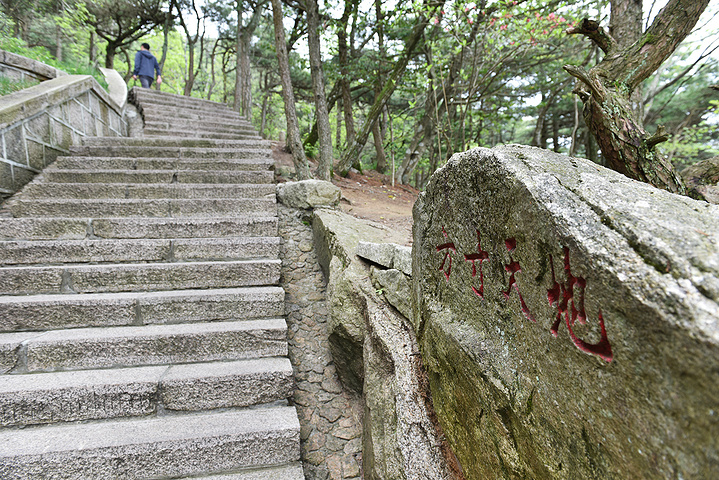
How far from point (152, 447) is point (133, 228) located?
6.70 ft

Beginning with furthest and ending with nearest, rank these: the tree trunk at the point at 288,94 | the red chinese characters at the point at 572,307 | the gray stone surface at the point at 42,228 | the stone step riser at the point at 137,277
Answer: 1. the tree trunk at the point at 288,94
2. the gray stone surface at the point at 42,228
3. the stone step riser at the point at 137,277
4. the red chinese characters at the point at 572,307

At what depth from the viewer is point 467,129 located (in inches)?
508

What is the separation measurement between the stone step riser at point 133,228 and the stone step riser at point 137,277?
47 centimetres

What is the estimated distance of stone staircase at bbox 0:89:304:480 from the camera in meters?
1.87

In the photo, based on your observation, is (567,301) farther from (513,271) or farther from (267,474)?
(267,474)

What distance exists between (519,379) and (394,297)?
1.11 metres

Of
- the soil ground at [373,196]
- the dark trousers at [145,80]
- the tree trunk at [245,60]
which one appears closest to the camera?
the soil ground at [373,196]

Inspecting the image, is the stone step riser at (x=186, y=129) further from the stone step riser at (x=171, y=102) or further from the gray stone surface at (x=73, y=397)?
the gray stone surface at (x=73, y=397)

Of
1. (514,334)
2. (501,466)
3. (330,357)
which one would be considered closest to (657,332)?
A: (514,334)

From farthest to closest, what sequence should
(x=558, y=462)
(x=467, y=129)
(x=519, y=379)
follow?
(x=467, y=129) → (x=519, y=379) → (x=558, y=462)

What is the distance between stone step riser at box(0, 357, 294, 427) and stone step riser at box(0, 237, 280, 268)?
1.05m

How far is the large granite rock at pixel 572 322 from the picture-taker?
2.19 feet

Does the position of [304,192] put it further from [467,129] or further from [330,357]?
[467,129]

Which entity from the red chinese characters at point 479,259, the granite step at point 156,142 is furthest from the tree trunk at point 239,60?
the red chinese characters at point 479,259
